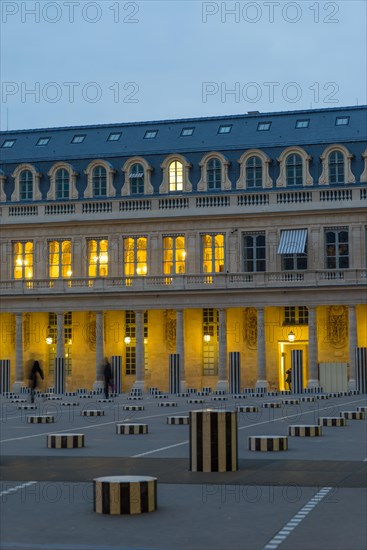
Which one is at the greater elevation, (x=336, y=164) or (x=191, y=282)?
(x=336, y=164)

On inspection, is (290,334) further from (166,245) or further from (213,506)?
(213,506)

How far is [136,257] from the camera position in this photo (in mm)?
70125

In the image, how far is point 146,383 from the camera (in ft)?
229

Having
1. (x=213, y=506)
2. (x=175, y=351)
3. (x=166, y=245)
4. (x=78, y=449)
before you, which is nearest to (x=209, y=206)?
(x=166, y=245)

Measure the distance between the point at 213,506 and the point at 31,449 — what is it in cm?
888

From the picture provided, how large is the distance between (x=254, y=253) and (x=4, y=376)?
1701 cm

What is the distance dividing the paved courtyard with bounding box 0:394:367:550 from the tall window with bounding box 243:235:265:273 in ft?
146

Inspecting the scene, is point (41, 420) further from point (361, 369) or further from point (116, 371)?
point (116, 371)

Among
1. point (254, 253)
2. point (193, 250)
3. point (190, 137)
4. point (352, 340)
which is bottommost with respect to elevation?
point (352, 340)

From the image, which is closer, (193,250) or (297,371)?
(297,371)

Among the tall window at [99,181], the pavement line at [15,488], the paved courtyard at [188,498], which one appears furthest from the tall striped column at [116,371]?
the pavement line at [15,488]

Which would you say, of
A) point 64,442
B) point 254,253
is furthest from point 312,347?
point 64,442

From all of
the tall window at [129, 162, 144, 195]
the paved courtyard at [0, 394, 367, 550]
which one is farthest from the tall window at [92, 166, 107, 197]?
the paved courtyard at [0, 394, 367, 550]

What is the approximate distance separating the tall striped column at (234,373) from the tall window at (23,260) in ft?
55.9
